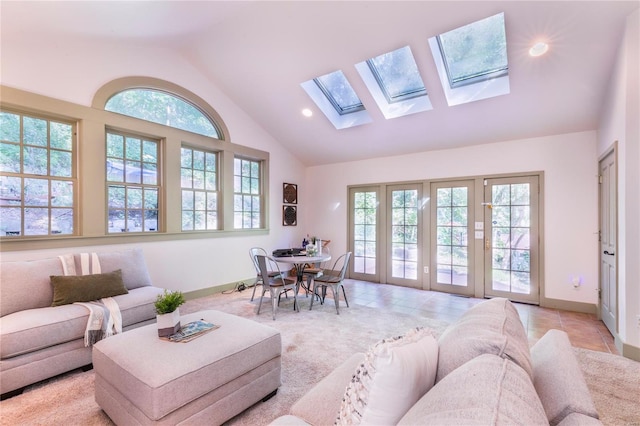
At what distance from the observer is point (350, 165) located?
6203 millimetres

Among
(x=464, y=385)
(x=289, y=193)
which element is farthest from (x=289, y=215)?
(x=464, y=385)

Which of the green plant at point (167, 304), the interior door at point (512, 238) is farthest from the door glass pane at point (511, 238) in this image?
the green plant at point (167, 304)

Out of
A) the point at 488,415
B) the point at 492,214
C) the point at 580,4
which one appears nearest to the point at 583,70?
the point at 580,4

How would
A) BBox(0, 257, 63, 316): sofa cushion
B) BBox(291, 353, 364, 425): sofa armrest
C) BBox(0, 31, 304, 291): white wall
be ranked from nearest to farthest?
BBox(291, 353, 364, 425): sofa armrest → BBox(0, 257, 63, 316): sofa cushion → BBox(0, 31, 304, 291): white wall

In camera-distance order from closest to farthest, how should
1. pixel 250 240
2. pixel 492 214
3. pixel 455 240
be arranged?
pixel 492 214 → pixel 455 240 → pixel 250 240

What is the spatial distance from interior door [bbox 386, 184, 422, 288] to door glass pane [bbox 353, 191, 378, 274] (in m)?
0.33

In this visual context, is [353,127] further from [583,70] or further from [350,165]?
[583,70]

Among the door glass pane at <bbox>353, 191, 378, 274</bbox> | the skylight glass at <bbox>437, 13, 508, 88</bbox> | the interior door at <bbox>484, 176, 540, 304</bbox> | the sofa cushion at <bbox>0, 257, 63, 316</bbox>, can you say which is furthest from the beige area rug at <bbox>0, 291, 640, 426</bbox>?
the skylight glass at <bbox>437, 13, 508, 88</bbox>

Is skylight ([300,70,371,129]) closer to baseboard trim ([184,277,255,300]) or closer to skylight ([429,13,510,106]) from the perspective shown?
skylight ([429,13,510,106])

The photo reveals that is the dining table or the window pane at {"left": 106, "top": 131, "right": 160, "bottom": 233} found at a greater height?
the window pane at {"left": 106, "top": 131, "right": 160, "bottom": 233}

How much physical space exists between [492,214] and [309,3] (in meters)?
3.99

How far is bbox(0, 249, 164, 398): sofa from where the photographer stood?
214 centimetres

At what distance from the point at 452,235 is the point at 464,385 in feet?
15.3

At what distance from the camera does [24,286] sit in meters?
2.60
